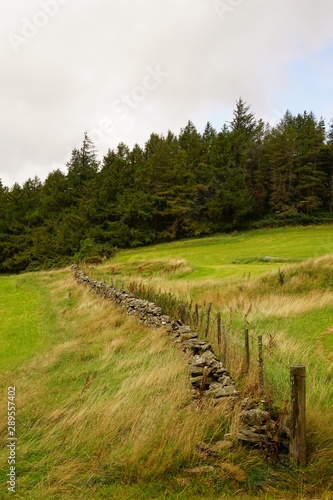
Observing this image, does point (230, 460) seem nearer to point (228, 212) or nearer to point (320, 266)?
point (320, 266)

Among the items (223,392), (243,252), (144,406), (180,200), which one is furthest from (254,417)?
(180,200)

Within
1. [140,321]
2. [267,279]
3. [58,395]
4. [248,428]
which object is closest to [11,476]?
[58,395]

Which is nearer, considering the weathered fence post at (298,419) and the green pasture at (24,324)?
the weathered fence post at (298,419)

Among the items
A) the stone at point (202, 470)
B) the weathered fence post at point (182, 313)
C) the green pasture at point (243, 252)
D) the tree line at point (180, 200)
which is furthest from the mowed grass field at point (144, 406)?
the tree line at point (180, 200)

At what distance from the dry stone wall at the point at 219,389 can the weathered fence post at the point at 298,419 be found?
0.25 m

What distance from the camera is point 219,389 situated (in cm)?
509

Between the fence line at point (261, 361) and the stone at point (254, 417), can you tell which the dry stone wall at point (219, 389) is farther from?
the fence line at point (261, 361)

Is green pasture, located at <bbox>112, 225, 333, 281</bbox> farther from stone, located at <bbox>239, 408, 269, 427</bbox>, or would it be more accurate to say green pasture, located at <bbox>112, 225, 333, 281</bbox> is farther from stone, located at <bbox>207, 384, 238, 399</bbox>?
stone, located at <bbox>239, 408, 269, 427</bbox>

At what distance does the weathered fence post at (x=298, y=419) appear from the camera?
383 centimetres

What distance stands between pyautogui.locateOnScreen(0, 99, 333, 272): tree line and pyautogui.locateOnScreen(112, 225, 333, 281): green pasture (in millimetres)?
3953

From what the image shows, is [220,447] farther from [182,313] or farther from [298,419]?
[182,313]

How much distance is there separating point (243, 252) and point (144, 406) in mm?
25675

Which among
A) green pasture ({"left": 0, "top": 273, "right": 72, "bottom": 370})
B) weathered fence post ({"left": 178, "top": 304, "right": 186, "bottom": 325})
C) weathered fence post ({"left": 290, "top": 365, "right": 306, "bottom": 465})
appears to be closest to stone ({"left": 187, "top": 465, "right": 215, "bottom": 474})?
weathered fence post ({"left": 290, "top": 365, "right": 306, "bottom": 465})

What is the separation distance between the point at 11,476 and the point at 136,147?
56.9 metres
